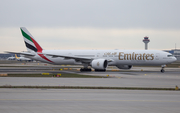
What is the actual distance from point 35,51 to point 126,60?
20.5 metres

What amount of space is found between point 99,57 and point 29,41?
16426 millimetres

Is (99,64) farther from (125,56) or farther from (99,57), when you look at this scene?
(125,56)

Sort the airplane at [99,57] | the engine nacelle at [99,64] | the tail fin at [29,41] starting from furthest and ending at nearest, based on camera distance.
A: the tail fin at [29,41]
the airplane at [99,57]
the engine nacelle at [99,64]

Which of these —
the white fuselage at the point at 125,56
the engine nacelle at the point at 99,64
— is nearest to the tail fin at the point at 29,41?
the white fuselage at the point at 125,56

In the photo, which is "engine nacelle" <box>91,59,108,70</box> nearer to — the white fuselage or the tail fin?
the white fuselage

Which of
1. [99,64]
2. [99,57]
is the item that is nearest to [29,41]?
[99,57]

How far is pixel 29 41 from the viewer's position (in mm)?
55750

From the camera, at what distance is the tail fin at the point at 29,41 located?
55719mm

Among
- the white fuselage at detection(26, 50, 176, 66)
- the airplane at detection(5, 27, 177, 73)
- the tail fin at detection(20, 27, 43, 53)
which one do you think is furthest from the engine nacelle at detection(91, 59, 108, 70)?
the tail fin at detection(20, 27, 43, 53)

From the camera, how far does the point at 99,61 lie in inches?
1864

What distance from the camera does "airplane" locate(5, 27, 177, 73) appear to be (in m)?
48.5

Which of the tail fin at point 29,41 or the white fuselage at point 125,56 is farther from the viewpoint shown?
the tail fin at point 29,41

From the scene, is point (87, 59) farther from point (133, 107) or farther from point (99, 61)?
point (133, 107)

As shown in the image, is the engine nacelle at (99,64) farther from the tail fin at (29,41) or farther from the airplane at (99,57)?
the tail fin at (29,41)
